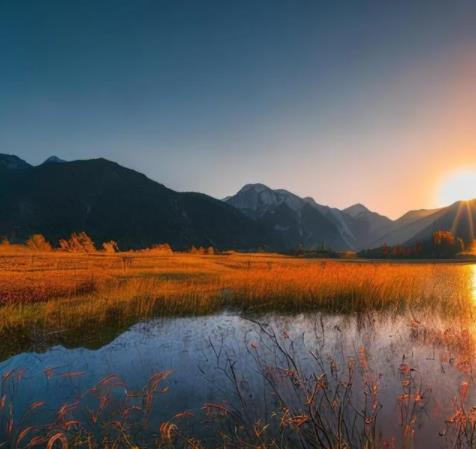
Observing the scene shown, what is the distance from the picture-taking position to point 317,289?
20203 mm

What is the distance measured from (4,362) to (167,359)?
14.8 ft

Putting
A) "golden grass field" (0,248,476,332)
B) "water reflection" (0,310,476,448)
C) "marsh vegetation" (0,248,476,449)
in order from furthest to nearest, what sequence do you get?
"golden grass field" (0,248,476,332)
"water reflection" (0,310,476,448)
"marsh vegetation" (0,248,476,449)

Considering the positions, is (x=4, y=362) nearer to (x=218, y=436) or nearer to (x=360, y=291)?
(x=218, y=436)

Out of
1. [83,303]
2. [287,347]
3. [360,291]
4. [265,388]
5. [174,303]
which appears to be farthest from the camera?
[360,291]

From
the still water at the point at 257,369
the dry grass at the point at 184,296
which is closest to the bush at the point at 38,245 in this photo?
the dry grass at the point at 184,296

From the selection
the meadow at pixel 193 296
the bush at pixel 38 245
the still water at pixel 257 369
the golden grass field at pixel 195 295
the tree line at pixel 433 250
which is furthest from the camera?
the tree line at pixel 433 250

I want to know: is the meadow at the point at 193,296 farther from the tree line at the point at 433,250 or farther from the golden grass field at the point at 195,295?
the tree line at the point at 433,250

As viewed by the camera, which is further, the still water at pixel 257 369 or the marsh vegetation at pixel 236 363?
the still water at pixel 257 369

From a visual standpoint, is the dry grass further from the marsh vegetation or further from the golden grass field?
the marsh vegetation

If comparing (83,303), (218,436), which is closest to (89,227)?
(83,303)

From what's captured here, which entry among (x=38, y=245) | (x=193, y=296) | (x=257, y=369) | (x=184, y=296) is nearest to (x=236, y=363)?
(x=257, y=369)

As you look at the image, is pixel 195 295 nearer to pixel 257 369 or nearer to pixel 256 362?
pixel 256 362

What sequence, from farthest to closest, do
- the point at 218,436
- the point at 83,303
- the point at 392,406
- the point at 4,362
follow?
the point at 83,303 → the point at 4,362 → the point at 392,406 → the point at 218,436

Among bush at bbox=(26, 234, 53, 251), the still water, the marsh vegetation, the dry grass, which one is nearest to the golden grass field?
the dry grass
